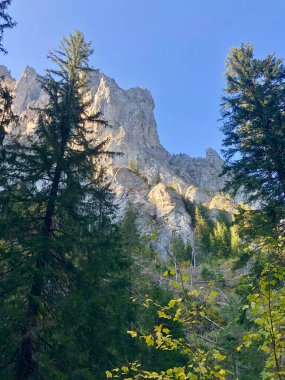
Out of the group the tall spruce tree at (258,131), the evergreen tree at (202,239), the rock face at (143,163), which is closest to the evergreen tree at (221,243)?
the evergreen tree at (202,239)

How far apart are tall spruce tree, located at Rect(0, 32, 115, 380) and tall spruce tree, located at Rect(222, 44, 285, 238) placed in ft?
18.4

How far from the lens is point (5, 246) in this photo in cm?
988

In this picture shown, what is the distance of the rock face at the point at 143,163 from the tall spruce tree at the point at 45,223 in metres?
46.5

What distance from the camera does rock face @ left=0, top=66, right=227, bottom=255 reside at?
78.5m

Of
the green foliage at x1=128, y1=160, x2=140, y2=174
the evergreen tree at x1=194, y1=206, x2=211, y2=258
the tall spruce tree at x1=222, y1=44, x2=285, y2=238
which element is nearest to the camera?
the tall spruce tree at x1=222, y1=44, x2=285, y2=238

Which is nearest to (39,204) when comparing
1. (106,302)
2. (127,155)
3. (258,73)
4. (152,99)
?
(106,302)

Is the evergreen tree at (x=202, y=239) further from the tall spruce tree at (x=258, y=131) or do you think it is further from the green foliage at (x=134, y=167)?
Result: the tall spruce tree at (x=258, y=131)

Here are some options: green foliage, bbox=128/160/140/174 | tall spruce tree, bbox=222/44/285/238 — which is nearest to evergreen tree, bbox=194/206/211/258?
green foliage, bbox=128/160/140/174

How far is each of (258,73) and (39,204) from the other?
11.9 metres

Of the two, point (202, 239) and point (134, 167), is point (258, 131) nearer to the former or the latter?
point (202, 239)

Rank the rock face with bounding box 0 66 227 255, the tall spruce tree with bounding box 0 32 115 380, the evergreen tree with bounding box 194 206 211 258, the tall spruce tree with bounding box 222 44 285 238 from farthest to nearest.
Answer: the rock face with bounding box 0 66 227 255 → the evergreen tree with bounding box 194 206 211 258 → the tall spruce tree with bounding box 222 44 285 238 → the tall spruce tree with bounding box 0 32 115 380

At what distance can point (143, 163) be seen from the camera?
10188cm

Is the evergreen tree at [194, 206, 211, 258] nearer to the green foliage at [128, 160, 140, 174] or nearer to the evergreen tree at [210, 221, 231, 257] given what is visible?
the evergreen tree at [210, 221, 231, 257]

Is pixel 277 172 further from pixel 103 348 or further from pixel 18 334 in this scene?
pixel 18 334
